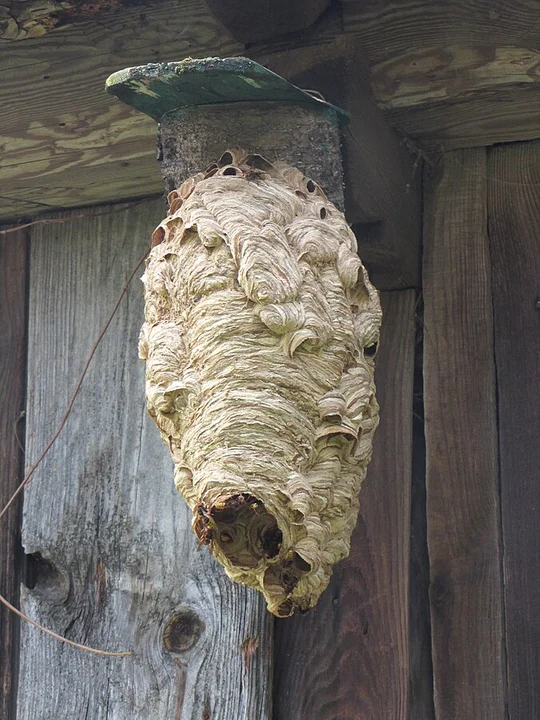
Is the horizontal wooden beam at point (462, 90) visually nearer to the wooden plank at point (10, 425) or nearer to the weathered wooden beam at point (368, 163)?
the weathered wooden beam at point (368, 163)

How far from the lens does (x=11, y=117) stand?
6.13 feet

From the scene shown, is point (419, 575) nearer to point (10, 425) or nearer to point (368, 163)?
point (368, 163)

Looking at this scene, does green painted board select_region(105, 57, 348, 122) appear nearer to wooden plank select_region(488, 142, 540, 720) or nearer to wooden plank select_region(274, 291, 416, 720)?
wooden plank select_region(488, 142, 540, 720)

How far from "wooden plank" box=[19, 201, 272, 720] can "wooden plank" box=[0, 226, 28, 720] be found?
0.13ft

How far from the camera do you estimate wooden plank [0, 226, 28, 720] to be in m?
1.92

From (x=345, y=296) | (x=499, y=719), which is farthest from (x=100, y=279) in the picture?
(x=499, y=719)

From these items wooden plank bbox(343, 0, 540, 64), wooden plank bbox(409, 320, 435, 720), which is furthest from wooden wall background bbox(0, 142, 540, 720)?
wooden plank bbox(343, 0, 540, 64)

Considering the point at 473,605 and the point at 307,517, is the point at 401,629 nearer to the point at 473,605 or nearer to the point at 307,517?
the point at 473,605

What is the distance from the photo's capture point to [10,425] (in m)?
2.06

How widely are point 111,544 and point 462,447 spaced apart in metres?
0.67

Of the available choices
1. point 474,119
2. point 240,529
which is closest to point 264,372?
point 240,529

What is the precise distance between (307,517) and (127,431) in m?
0.75

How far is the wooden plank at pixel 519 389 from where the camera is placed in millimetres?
1560

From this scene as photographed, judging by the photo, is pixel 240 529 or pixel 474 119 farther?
pixel 474 119
